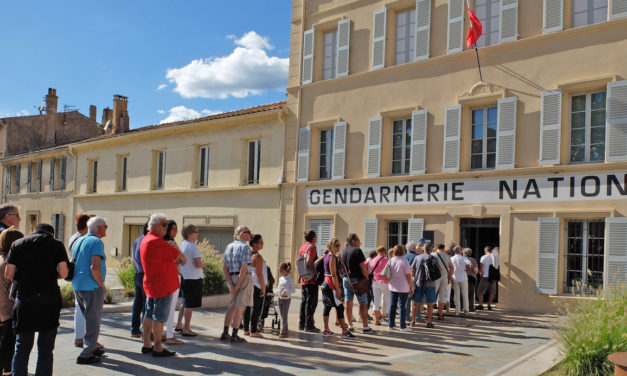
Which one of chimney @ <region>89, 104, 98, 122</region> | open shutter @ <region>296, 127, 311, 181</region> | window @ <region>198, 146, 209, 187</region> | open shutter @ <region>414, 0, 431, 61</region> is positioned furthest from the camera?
chimney @ <region>89, 104, 98, 122</region>

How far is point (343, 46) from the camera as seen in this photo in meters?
16.7

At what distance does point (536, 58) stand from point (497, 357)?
7.92 meters

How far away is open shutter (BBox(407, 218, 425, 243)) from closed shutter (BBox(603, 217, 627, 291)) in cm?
431

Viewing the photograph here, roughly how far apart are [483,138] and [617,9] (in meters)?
3.91

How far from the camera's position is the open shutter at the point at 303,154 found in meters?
17.2

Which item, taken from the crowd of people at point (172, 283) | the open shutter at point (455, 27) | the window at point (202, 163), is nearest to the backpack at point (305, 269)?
the crowd of people at point (172, 283)

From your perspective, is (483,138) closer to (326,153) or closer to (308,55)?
(326,153)

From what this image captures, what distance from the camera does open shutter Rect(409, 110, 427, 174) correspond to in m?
14.6

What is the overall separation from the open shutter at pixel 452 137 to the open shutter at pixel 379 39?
2672 mm

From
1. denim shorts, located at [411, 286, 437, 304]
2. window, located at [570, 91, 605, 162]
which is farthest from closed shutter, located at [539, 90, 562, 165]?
denim shorts, located at [411, 286, 437, 304]

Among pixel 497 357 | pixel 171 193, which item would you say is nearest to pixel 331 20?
pixel 171 193

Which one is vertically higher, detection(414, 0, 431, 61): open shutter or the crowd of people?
detection(414, 0, 431, 61): open shutter

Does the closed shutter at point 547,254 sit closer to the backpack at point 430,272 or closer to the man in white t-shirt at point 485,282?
the man in white t-shirt at point 485,282

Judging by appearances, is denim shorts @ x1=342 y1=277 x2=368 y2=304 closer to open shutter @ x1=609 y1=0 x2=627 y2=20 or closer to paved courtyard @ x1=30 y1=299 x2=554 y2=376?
paved courtyard @ x1=30 y1=299 x2=554 y2=376
